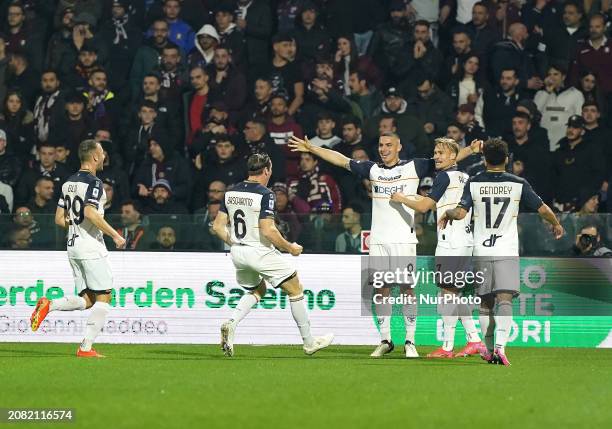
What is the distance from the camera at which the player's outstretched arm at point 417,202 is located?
14.8 meters

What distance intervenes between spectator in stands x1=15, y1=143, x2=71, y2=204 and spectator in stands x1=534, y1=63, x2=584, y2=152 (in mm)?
7426

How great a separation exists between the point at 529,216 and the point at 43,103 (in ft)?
28.6

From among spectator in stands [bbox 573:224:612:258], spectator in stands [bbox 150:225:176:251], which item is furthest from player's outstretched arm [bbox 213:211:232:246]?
spectator in stands [bbox 573:224:612:258]

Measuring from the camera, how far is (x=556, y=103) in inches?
848

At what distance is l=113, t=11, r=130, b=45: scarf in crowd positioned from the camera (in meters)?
23.4

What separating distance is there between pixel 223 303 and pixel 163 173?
11.9 ft

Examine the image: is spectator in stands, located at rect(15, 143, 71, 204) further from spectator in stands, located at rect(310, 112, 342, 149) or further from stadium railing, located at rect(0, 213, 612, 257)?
spectator in stands, located at rect(310, 112, 342, 149)

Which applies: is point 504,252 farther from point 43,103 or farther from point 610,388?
point 43,103

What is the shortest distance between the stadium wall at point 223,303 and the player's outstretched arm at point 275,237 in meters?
3.27

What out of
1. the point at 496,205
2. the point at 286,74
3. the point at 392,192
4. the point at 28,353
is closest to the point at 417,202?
the point at 392,192

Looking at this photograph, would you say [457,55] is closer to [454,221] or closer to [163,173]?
[163,173]

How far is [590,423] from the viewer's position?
396 inches

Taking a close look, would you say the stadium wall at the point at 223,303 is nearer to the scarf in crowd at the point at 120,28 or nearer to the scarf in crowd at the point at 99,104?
the scarf in crowd at the point at 99,104

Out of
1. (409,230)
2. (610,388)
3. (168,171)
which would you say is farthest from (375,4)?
(610,388)
